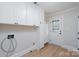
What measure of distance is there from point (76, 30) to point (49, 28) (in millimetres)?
2261

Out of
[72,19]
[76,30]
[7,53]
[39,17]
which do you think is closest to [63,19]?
[72,19]

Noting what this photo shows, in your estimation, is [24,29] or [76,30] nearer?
[24,29]

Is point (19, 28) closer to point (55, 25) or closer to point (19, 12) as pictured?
point (19, 12)

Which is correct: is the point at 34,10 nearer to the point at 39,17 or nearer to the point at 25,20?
the point at 39,17

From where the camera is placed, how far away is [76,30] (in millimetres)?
4047

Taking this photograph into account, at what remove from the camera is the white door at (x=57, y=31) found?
5.27 meters

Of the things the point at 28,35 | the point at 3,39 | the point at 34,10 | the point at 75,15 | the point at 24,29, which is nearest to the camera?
the point at 3,39

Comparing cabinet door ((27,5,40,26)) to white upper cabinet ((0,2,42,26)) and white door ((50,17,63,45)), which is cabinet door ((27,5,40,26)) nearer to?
white upper cabinet ((0,2,42,26))

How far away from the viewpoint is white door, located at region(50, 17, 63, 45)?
5266 mm

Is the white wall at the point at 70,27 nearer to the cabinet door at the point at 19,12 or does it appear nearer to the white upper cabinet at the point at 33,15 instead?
the white upper cabinet at the point at 33,15

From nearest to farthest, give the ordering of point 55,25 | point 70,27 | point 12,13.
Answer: point 12,13 < point 70,27 < point 55,25

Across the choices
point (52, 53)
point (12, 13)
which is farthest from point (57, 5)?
point (12, 13)

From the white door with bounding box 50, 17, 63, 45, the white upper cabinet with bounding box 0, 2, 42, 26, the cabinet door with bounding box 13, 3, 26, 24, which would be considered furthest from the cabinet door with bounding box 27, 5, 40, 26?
the white door with bounding box 50, 17, 63, 45

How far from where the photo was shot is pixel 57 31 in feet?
18.2
